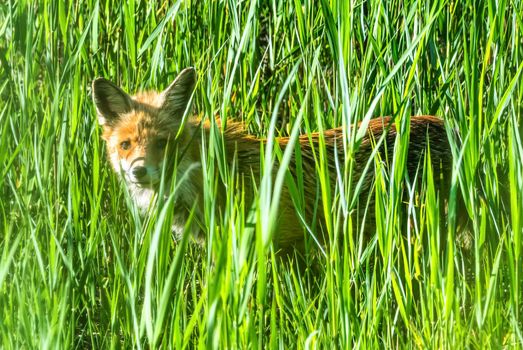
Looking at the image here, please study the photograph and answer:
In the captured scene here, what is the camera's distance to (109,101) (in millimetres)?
4438

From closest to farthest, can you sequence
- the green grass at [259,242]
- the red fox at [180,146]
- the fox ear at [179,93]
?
1. the green grass at [259,242]
2. the fox ear at [179,93]
3. the red fox at [180,146]

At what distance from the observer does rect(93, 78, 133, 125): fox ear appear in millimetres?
4203

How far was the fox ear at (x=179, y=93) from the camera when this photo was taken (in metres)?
4.20

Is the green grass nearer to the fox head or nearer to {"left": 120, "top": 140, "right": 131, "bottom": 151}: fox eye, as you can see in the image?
the fox head

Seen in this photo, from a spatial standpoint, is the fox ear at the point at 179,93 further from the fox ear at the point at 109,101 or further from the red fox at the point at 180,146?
the fox ear at the point at 109,101

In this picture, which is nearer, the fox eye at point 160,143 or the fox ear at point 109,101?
the fox ear at point 109,101

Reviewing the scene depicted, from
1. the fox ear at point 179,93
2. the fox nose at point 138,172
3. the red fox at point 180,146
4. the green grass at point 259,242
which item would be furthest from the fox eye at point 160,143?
the green grass at point 259,242

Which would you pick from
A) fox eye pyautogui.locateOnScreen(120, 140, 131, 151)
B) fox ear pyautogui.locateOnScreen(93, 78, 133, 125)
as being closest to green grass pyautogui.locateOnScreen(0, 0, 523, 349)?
fox ear pyautogui.locateOnScreen(93, 78, 133, 125)

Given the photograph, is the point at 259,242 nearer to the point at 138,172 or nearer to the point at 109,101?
the point at 138,172

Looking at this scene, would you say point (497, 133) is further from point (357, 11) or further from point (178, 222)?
point (178, 222)

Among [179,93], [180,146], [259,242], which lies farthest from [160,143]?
[259,242]

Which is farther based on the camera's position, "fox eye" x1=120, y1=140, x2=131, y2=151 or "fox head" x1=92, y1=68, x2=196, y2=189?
"fox eye" x1=120, y1=140, x2=131, y2=151

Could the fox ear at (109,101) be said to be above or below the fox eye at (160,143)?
above

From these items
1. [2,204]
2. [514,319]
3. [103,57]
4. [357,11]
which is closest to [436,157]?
[357,11]
